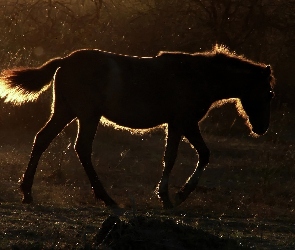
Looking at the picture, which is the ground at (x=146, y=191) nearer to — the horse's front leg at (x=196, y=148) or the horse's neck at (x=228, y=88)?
the horse's front leg at (x=196, y=148)

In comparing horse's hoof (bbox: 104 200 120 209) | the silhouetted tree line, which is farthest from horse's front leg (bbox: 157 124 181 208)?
the silhouetted tree line

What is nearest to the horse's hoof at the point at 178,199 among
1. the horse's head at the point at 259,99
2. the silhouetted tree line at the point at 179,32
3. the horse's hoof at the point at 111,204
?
the horse's hoof at the point at 111,204

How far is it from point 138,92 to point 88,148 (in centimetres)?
88

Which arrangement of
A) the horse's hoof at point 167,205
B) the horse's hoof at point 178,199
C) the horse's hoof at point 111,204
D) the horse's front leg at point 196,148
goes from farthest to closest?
the horse's front leg at point 196,148 < the horse's hoof at point 178,199 < the horse's hoof at point 167,205 < the horse's hoof at point 111,204

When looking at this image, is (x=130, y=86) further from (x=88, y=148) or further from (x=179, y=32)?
(x=179, y=32)

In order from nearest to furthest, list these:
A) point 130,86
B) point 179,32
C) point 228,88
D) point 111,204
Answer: point 111,204, point 130,86, point 228,88, point 179,32

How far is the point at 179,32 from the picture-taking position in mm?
16875

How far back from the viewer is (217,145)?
45.5 ft

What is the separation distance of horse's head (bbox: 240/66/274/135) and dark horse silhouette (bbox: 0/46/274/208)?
12mm

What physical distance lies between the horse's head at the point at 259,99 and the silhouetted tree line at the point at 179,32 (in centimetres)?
615

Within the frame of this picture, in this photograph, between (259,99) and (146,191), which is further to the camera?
(146,191)

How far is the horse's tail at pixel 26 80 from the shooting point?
30.3 ft

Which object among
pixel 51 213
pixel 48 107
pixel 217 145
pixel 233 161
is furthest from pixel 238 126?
pixel 51 213

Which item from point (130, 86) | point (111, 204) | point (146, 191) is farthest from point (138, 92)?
point (146, 191)
